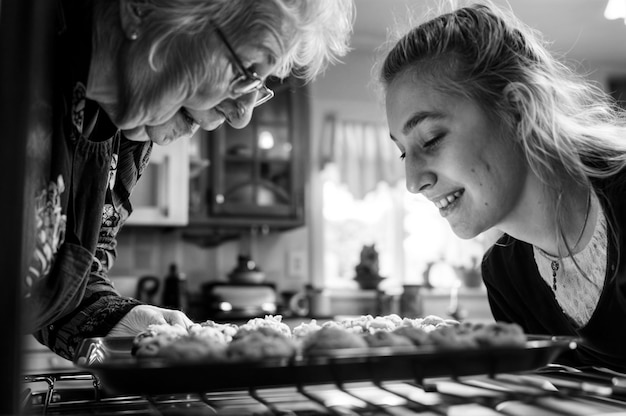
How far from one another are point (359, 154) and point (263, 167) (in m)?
0.84

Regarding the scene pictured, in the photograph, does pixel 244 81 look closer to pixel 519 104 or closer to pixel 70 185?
pixel 70 185

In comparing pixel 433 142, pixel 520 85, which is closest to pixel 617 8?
pixel 520 85

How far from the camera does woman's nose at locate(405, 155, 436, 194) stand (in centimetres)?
115

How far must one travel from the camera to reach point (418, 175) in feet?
3.78

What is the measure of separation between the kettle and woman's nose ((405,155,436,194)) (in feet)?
9.19

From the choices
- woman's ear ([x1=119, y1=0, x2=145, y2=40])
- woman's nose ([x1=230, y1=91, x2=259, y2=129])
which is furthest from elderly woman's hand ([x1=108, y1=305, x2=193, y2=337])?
woman's ear ([x1=119, y1=0, x2=145, y2=40])

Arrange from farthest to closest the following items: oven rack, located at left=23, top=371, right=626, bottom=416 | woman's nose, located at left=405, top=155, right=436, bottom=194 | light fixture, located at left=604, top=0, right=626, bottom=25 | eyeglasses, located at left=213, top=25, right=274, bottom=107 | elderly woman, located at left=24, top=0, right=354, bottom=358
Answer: light fixture, located at left=604, top=0, right=626, bottom=25 < woman's nose, located at left=405, top=155, right=436, bottom=194 < eyeglasses, located at left=213, top=25, right=274, bottom=107 < elderly woman, located at left=24, top=0, right=354, bottom=358 < oven rack, located at left=23, top=371, right=626, bottom=416

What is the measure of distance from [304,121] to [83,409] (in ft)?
11.6

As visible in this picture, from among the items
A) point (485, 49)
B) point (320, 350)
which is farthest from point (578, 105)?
point (320, 350)

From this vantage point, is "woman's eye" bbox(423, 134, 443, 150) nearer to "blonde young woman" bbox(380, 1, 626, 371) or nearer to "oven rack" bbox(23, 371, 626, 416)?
"blonde young woman" bbox(380, 1, 626, 371)

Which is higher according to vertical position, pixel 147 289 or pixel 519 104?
pixel 519 104

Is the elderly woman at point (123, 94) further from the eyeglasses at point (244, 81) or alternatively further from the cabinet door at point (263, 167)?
the cabinet door at point (263, 167)

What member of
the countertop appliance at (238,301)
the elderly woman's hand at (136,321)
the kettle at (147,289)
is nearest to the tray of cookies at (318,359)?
the elderly woman's hand at (136,321)

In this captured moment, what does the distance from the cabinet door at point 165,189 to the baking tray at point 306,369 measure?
9.74 feet
